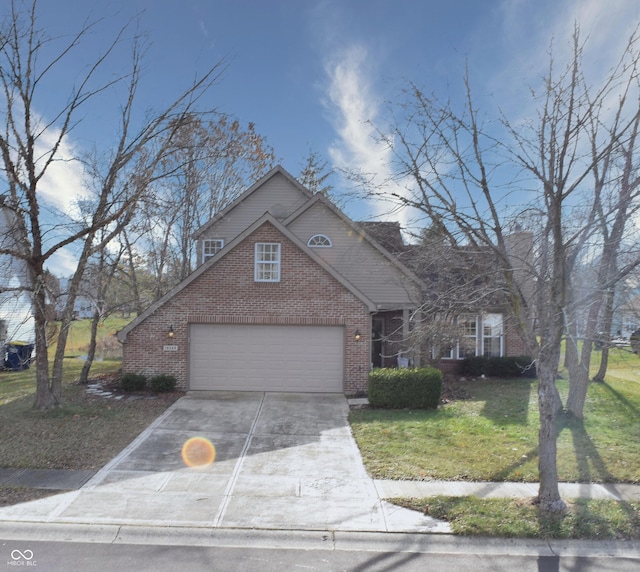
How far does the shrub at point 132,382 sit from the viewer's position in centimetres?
1305

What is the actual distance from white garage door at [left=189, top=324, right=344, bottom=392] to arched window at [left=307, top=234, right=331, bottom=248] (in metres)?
4.63

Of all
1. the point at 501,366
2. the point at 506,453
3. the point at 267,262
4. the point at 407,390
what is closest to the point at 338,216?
the point at 267,262

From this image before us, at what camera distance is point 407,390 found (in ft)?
38.3

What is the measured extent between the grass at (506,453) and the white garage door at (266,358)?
95.4 inches

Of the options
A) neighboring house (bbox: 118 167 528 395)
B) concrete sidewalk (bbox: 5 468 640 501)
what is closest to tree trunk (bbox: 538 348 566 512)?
concrete sidewalk (bbox: 5 468 640 501)

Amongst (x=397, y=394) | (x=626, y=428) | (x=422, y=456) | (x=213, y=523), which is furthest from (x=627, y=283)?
(x=213, y=523)

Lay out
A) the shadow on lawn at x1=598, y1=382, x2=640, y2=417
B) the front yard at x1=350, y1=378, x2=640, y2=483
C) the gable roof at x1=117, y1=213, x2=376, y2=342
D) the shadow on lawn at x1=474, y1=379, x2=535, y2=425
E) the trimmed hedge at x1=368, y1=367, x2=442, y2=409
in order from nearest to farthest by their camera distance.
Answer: the front yard at x1=350, y1=378, x2=640, y2=483, the shadow on lawn at x1=474, y1=379, x2=535, y2=425, the shadow on lawn at x1=598, y1=382, x2=640, y2=417, the trimmed hedge at x1=368, y1=367, x2=442, y2=409, the gable roof at x1=117, y1=213, x2=376, y2=342

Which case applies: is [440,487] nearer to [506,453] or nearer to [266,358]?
[506,453]

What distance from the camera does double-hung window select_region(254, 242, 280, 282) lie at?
13625mm

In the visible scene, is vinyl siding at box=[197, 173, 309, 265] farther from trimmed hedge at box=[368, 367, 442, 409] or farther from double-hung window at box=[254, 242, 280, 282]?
trimmed hedge at box=[368, 367, 442, 409]

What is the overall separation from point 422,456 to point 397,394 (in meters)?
3.70

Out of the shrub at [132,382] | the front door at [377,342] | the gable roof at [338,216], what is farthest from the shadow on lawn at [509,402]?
the shrub at [132,382]

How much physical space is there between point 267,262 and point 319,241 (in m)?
4.29

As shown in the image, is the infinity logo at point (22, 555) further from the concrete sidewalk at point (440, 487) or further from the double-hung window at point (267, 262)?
the double-hung window at point (267, 262)
